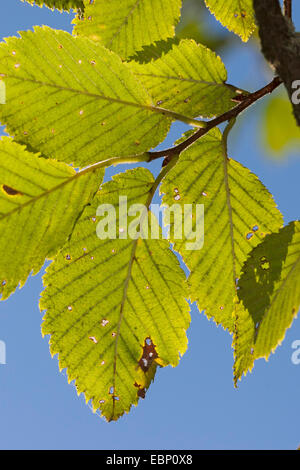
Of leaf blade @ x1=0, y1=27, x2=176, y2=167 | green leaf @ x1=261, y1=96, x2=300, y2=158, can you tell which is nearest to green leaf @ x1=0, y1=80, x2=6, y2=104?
leaf blade @ x1=0, y1=27, x2=176, y2=167

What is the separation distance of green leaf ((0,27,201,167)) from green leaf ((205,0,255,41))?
0.31 meters

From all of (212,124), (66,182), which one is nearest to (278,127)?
(212,124)

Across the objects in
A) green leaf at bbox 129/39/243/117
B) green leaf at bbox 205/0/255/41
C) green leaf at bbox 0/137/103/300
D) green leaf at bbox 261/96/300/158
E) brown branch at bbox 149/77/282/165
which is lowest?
green leaf at bbox 0/137/103/300

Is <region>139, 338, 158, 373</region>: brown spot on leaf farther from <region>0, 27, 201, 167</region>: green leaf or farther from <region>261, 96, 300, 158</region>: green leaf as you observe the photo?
<region>261, 96, 300, 158</region>: green leaf

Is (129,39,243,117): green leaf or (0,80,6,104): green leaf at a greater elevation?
(129,39,243,117): green leaf

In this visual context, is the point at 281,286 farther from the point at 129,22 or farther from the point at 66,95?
the point at 129,22

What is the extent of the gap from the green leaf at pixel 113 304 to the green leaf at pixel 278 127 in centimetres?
86

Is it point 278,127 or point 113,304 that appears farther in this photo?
point 278,127

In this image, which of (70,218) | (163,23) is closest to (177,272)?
(70,218)

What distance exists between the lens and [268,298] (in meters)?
0.73

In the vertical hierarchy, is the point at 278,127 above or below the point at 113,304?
above

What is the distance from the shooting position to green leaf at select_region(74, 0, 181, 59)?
974 millimetres

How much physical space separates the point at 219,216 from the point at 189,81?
0.65 ft

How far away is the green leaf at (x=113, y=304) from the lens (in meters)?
0.78
